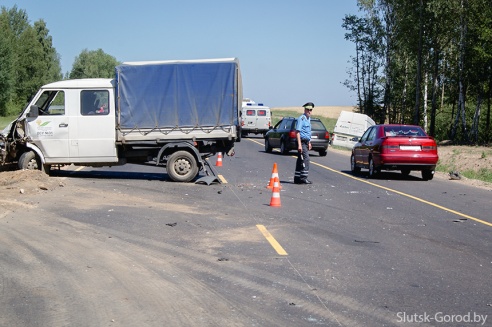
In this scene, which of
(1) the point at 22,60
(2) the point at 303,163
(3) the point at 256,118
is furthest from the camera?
(1) the point at 22,60

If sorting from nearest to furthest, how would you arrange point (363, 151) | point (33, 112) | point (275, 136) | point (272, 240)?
point (272, 240) → point (33, 112) → point (363, 151) → point (275, 136)

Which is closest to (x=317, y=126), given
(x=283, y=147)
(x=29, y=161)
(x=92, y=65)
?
(x=283, y=147)

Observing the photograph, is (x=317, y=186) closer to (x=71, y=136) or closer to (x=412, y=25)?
(x=71, y=136)

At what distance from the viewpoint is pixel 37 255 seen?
8.61m

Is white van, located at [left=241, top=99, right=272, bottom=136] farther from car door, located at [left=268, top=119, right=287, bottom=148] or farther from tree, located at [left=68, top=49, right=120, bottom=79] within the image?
tree, located at [left=68, top=49, right=120, bottom=79]

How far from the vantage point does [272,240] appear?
9836 millimetres

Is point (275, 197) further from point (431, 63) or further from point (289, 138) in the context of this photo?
point (431, 63)

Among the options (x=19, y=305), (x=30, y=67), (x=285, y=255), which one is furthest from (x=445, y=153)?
(x=30, y=67)

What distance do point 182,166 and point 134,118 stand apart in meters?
1.73

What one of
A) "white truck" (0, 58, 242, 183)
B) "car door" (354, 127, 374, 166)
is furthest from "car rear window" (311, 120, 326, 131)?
"white truck" (0, 58, 242, 183)

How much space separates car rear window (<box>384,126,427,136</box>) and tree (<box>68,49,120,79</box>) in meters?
100

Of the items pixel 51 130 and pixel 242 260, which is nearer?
pixel 242 260

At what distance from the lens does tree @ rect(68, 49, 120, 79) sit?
117575 mm

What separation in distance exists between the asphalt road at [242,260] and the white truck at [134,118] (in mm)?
2257
